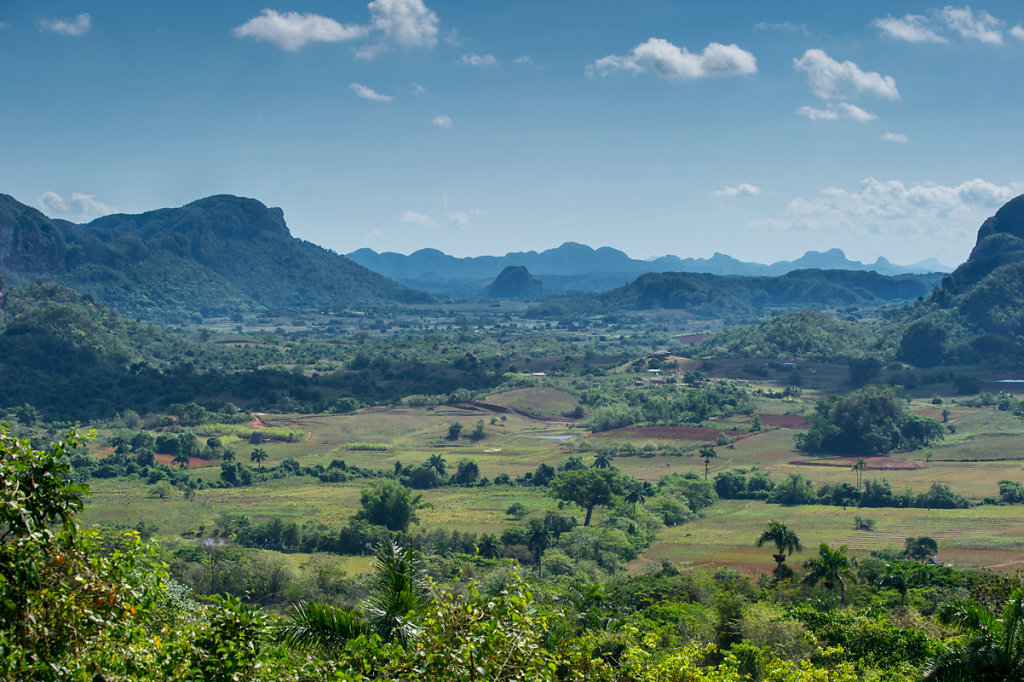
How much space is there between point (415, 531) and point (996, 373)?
334 feet

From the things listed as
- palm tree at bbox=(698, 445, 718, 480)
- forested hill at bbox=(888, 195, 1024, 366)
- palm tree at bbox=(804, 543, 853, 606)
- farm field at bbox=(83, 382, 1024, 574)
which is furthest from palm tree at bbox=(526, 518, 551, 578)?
forested hill at bbox=(888, 195, 1024, 366)

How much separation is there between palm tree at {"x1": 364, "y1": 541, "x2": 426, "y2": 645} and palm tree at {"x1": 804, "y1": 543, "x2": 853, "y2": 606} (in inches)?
1024

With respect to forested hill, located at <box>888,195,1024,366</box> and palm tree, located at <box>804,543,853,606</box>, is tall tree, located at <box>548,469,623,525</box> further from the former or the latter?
forested hill, located at <box>888,195,1024,366</box>

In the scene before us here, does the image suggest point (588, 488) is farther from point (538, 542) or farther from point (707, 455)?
point (707, 455)

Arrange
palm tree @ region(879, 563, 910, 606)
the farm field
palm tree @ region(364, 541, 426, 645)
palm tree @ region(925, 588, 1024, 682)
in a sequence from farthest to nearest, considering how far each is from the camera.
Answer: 1. the farm field
2. palm tree @ region(879, 563, 910, 606)
3. palm tree @ region(925, 588, 1024, 682)
4. palm tree @ region(364, 541, 426, 645)

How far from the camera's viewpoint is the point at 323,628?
42.3 ft

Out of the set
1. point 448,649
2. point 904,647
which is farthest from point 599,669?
point 904,647

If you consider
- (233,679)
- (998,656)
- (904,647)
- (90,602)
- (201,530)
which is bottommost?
(201,530)

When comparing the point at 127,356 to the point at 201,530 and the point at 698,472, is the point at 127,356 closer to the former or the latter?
the point at 201,530

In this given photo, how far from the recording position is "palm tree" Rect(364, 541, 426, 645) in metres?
13.4

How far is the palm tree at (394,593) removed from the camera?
Answer: 1338cm

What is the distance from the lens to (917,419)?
286 ft

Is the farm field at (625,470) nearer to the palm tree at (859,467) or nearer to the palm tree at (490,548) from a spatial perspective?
the palm tree at (859,467)

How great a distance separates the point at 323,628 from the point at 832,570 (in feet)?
91.7
